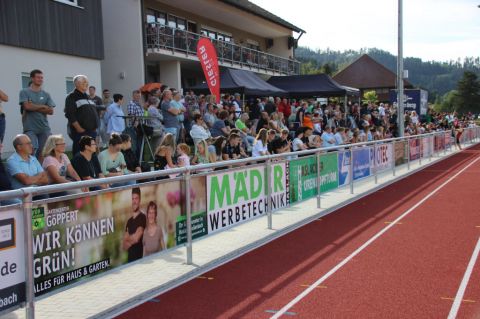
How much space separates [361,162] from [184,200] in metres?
8.72

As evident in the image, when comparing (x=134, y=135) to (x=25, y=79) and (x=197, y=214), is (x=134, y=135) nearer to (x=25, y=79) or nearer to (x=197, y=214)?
(x=25, y=79)

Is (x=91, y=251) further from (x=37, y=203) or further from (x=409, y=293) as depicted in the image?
(x=409, y=293)

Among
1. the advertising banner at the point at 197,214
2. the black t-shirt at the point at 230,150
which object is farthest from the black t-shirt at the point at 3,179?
the black t-shirt at the point at 230,150

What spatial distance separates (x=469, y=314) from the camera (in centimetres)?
533

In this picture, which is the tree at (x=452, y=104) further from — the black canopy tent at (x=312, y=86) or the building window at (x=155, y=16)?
the building window at (x=155, y=16)

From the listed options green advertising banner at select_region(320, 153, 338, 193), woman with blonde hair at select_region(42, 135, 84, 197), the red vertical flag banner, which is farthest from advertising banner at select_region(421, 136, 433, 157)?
woman with blonde hair at select_region(42, 135, 84, 197)

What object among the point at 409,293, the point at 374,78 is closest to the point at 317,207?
the point at 409,293

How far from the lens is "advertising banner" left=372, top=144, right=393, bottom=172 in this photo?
16.3 m

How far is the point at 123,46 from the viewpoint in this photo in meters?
24.0

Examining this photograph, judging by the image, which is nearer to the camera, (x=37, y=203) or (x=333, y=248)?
(x=37, y=203)

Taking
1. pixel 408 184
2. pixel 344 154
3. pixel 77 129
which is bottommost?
pixel 408 184

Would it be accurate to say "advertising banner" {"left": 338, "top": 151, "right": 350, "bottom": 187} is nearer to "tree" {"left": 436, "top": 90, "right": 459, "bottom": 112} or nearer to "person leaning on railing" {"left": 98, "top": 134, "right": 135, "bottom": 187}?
"person leaning on railing" {"left": 98, "top": 134, "right": 135, "bottom": 187}

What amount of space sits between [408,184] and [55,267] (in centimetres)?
1317

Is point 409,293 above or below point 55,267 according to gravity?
below
